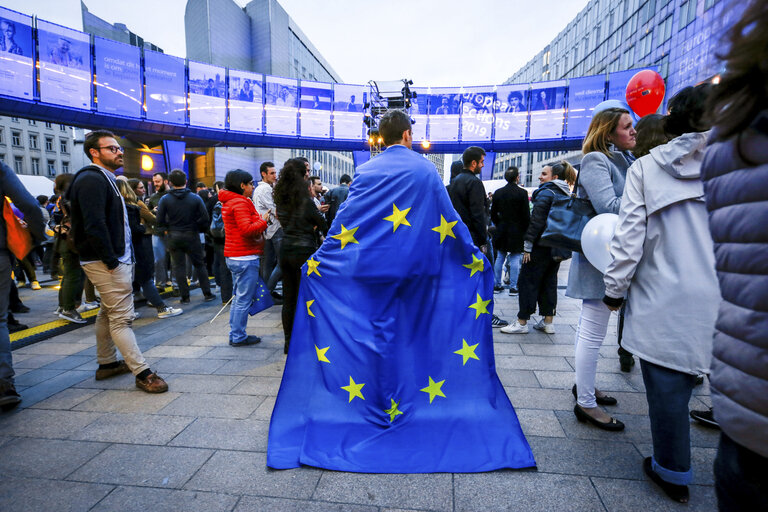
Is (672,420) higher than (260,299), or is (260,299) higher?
(672,420)

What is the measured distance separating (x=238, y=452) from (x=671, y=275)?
2574mm

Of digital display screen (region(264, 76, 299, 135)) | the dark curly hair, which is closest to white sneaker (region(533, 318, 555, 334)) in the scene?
the dark curly hair

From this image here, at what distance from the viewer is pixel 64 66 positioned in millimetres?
17688

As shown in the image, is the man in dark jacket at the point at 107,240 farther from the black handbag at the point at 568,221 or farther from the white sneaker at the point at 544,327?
the white sneaker at the point at 544,327

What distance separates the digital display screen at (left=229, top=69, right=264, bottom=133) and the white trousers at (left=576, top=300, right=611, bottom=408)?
24331 mm

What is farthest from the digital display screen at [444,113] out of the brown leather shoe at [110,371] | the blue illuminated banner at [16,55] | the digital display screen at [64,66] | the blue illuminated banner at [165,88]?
the brown leather shoe at [110,371]

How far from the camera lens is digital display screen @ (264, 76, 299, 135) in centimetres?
2425

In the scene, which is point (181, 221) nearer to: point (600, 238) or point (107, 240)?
point (107, 240)

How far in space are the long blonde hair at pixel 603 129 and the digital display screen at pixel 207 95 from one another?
77.2ft

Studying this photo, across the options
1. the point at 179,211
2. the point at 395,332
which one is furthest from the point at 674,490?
the point at 179,211

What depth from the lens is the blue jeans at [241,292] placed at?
4.57 meters

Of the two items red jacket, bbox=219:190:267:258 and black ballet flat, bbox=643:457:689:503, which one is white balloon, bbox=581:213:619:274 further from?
red jacket, bbox=219:190:267:258

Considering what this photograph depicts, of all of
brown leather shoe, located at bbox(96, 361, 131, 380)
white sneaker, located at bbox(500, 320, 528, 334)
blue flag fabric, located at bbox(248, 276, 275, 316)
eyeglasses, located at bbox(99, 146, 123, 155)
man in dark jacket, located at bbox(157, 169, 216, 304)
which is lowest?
brown leather shoe, located at bbox(96, 361, 131, 380)

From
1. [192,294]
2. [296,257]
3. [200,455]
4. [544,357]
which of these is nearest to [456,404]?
[200,455]
